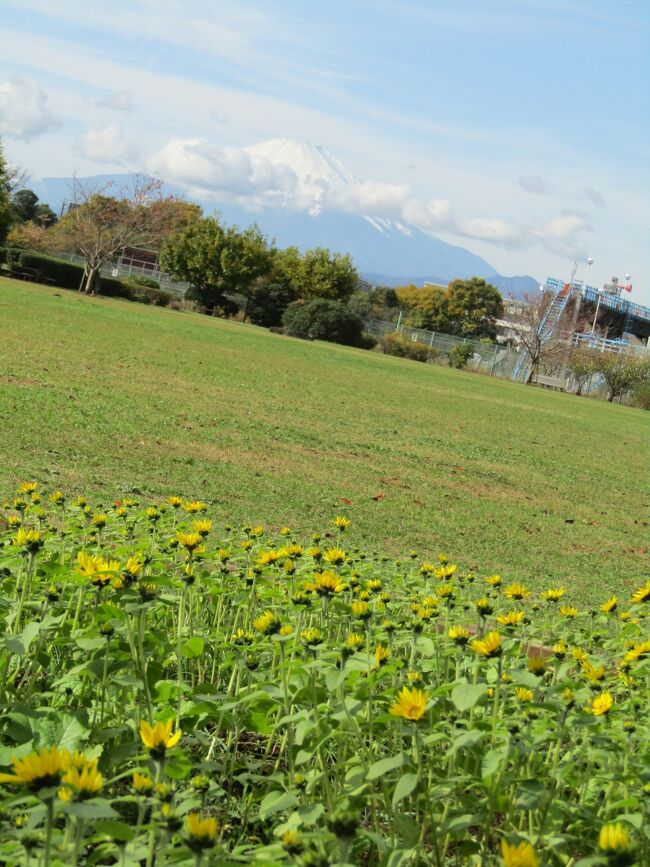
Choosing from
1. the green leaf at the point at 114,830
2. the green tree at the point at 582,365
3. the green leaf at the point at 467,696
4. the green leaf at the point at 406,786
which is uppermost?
the green tree at the point at 582,365

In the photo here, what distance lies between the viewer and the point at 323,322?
39031 millimetres

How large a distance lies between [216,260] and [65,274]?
35.3 ft

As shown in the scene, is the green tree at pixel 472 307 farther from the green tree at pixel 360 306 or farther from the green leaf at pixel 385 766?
the green leaf at pixel 385 766

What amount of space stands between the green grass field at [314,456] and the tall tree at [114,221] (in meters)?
18.5

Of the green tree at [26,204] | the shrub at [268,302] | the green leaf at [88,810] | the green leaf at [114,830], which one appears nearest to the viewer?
the green leaf at [88,810]

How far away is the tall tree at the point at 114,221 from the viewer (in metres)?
35.9

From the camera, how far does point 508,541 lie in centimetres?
755

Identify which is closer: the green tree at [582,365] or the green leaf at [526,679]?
the green leaf at [526,679]

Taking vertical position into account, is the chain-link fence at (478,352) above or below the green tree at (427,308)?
below

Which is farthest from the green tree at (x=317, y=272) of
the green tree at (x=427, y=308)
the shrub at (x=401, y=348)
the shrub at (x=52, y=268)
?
the green tree at (x=427, y=308)

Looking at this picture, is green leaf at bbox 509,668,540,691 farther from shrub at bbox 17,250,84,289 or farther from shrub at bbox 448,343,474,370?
shrub at bbox 448,343,474,370

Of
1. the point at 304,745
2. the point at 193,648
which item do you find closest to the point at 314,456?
the point at 193,648

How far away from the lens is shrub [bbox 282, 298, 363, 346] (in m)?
39.0

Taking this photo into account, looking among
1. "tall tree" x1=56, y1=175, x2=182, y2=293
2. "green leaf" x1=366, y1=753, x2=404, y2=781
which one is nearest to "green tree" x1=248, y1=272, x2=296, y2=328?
"tall tree" x1=56, y1=175, x2=182, y2=293
